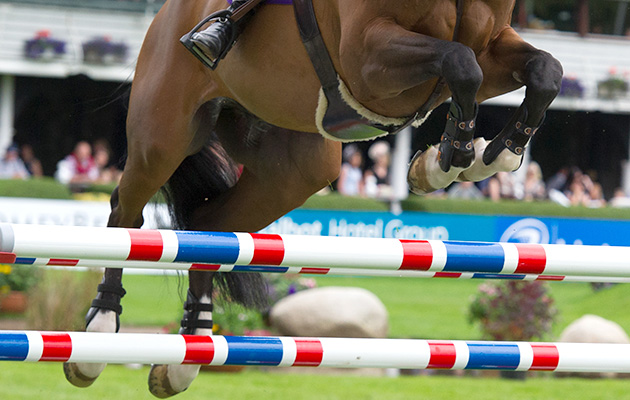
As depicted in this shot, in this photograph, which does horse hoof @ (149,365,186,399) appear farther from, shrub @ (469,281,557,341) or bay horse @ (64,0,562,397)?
shrub @ (469,281,557,341)

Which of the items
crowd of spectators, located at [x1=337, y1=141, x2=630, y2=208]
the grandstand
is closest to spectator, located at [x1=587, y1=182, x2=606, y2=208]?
crowd of spectators, located at [x1=337, y1=141, x2=630, y2=208]

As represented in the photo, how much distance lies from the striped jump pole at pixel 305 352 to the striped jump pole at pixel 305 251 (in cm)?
31

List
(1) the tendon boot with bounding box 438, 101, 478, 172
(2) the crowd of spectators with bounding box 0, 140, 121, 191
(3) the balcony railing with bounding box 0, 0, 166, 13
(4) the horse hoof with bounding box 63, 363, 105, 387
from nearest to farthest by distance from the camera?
(1) the tendon boot with bounding box 438, 101, 478, 172
(4) the horse hoof with bounding box 63, 363, 105, 387
(2) the crowd of spectators with bounding box 0, 140, 121, 191
(3) the balcony railing with bounding box 0, 0, 166, 13

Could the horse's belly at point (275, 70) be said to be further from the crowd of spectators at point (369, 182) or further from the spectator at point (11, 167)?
the spectator at point (11, 167)

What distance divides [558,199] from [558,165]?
7.88 metres

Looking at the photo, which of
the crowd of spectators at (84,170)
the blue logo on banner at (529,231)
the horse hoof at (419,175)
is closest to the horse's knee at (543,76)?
the horse hoof at (419,175)

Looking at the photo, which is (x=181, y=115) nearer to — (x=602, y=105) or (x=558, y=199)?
(x=558, y=199)

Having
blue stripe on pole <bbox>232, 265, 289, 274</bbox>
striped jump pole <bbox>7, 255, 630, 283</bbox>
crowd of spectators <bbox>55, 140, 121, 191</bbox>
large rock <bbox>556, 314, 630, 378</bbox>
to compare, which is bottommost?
crowd of spectators <bbox>55, 140, 121, 191</bbox>

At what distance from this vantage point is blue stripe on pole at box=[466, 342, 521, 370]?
3.07 meters

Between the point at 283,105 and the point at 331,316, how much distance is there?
4.52 meters

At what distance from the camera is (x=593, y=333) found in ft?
25.7

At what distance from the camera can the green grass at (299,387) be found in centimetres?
624

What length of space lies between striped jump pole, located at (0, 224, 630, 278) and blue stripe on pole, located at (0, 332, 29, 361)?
1.06 feet

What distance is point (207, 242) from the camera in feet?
8.89
